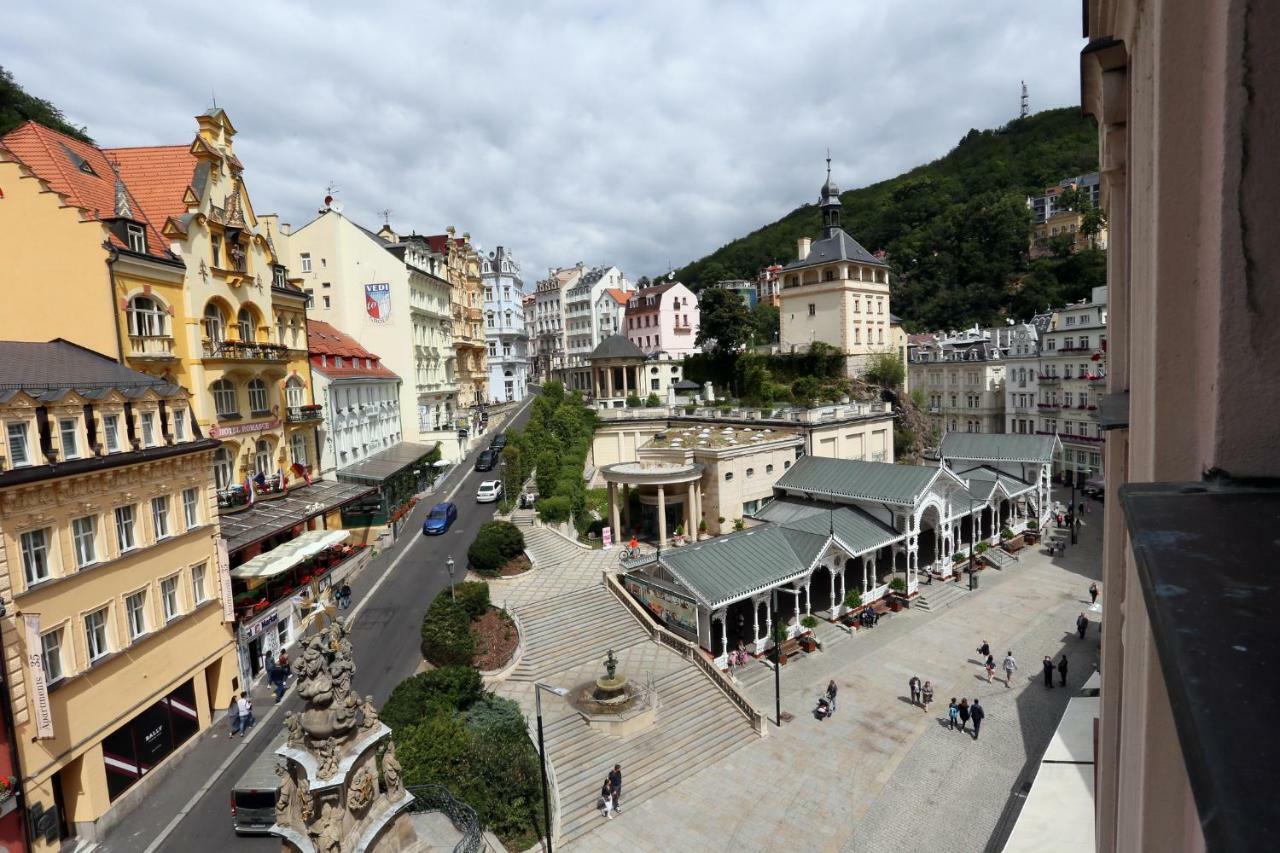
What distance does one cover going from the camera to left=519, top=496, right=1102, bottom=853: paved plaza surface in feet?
60.1

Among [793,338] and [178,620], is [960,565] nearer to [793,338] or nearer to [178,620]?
[793,338]

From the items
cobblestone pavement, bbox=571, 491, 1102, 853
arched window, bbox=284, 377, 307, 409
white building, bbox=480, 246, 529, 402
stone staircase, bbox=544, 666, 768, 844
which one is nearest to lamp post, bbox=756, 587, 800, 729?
cobblestone pavement, bbox=571, 491, 1102, 853

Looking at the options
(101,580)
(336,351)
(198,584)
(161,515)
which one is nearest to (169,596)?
(198,584)

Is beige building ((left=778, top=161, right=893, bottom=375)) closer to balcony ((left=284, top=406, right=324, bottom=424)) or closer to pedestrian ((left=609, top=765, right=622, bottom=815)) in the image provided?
balcony ((left=284, top=406, right=324, bottom=424))

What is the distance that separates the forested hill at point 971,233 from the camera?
290 ft

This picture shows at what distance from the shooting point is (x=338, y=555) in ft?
112

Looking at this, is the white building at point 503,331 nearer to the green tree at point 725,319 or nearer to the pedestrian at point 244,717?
the green tree at point 725,319

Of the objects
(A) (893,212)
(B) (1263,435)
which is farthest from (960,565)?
(A) (893,212)

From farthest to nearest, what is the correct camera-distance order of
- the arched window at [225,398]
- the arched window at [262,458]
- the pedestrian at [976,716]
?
the arched window at [262,458]
the arched window at [225,398]
the pedestrian at [976,716]

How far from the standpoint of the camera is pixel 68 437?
18.9 metres

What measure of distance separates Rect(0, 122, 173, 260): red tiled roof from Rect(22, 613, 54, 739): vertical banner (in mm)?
13141

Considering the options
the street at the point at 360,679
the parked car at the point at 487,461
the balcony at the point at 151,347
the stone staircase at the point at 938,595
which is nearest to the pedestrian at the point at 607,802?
the street at the point at 360,679

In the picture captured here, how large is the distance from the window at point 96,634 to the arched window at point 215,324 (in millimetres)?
12671

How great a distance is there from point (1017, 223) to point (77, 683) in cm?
10712
